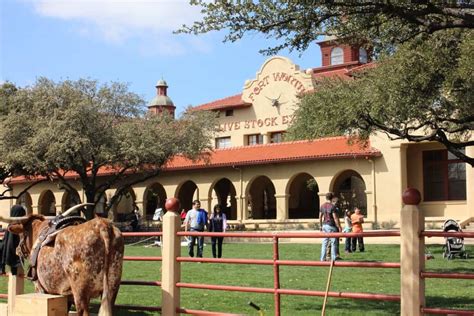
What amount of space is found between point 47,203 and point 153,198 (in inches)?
333

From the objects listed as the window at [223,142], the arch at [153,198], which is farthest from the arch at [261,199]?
the window at [223,142]

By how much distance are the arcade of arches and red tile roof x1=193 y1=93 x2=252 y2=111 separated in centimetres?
614

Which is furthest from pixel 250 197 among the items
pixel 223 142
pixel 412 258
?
pixel 412 258

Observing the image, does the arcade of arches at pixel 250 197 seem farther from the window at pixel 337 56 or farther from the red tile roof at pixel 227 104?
the window at pixel 337 56

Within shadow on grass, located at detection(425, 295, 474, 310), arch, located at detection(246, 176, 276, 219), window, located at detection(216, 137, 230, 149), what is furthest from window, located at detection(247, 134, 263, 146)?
shadow on grass, located at detection(425, 295, 474, 310)

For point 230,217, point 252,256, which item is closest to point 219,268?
point 252,256

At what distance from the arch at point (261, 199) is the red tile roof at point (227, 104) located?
7.27 m

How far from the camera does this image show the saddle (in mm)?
8008

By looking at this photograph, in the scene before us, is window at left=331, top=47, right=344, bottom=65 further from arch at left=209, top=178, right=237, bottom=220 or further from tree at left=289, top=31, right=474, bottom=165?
tree at left=289, top=31, right=474, bottom=165

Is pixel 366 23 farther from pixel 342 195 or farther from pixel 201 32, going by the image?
pixel 342 195

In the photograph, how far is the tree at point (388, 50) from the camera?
34.6ft

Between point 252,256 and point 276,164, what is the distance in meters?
17.5

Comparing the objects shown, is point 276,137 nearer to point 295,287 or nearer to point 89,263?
point 295,287

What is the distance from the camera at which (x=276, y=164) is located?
129 feet
